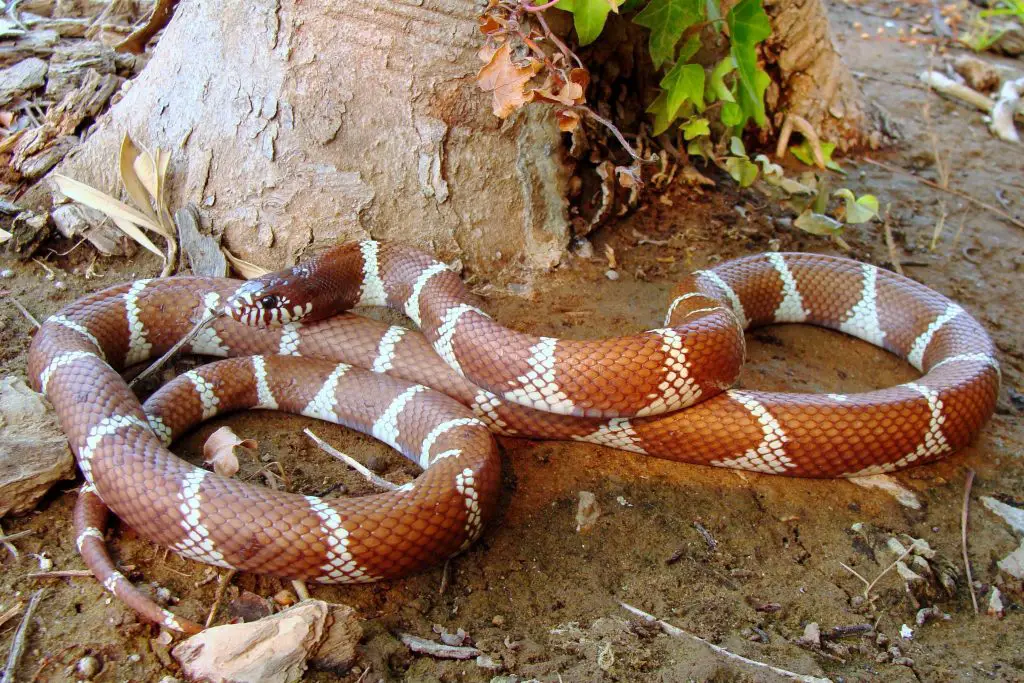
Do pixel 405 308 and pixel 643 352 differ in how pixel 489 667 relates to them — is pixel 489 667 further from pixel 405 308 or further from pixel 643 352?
pixel 405 308

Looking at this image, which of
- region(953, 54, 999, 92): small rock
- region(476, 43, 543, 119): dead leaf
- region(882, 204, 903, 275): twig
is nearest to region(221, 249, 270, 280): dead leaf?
region(476, 43, 543, 119): dead leaf

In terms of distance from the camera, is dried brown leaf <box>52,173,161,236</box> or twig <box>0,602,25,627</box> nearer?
twig <box>0,602,25,627</box>

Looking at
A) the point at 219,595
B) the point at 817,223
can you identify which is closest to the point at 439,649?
the point at 219,595

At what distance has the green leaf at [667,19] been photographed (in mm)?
5766

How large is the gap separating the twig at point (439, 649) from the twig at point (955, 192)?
6.70 metres

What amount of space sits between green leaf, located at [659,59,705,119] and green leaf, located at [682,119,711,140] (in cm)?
33

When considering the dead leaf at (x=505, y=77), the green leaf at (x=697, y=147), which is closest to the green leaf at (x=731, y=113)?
the green leaf at (x=697, y=147)

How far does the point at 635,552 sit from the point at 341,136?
3350 millimetres

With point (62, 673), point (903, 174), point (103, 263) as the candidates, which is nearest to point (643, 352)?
point (62, 673)

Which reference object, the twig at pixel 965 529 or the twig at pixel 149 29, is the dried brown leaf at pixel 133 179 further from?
the twig at pixel 965 529

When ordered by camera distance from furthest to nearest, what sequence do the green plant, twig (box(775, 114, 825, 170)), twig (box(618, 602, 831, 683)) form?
twig (box(775, 114, 825, 170))
the green plant
twig (box(618, 602, 831, 683))

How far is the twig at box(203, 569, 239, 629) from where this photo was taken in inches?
138

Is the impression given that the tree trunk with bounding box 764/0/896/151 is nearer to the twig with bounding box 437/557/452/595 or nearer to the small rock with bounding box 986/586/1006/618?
the small rock with bounding box 986/586/1006/618

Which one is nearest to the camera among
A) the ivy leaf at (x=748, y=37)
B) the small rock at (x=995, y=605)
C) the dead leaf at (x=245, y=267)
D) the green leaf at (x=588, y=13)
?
the small rock at (x=995, y=605)
